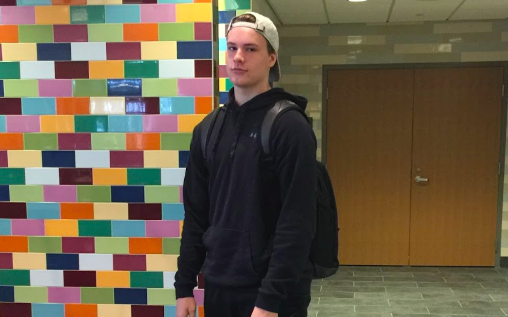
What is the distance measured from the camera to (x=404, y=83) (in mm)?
5074

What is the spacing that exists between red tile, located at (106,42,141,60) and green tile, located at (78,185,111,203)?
21.2 inches

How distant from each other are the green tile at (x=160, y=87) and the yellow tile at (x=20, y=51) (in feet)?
1.57

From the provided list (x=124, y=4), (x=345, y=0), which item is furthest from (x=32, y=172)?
(x=345, y=0)

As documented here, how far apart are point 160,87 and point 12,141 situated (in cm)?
67

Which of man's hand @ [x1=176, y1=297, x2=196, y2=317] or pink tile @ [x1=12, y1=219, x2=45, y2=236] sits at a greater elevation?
pink tile @ [x1=12, y1=219, x2=45, y2=236]

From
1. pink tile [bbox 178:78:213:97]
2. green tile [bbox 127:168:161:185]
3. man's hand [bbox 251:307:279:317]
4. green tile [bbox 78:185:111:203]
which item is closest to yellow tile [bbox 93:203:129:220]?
green tile [bbox 78:185:111:203]

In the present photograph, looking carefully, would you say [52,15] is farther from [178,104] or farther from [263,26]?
[263,26]

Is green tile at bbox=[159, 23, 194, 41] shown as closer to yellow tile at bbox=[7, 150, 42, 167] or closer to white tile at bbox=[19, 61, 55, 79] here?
white tile at bbox=[19, 61, 55, 79]

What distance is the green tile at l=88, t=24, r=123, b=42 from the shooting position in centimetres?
200

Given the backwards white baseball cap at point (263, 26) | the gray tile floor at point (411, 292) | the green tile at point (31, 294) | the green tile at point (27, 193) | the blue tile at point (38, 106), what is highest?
the backwards white baseball cap at point (263, 26)

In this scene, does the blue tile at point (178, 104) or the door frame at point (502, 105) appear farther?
the door frame at point (502, 105)

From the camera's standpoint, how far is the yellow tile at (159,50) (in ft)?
6.56

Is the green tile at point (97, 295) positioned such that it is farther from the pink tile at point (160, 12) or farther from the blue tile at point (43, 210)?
the pink tile at point (160, 12)

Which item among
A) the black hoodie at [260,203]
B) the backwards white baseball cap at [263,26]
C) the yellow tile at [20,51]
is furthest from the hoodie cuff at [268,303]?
the yellow tile at [20,51]
